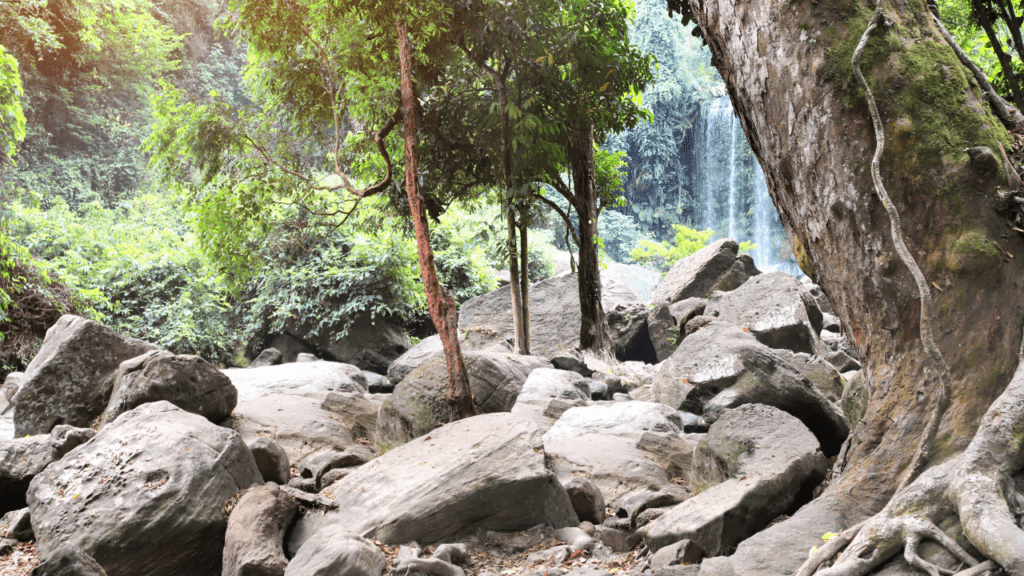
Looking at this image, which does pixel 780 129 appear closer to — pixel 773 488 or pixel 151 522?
pixel 773 488

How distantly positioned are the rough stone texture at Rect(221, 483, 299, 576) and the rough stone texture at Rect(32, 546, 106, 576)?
614mm

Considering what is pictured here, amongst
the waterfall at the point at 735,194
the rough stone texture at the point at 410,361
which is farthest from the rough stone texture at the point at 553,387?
the waterfall at the point at 735,194

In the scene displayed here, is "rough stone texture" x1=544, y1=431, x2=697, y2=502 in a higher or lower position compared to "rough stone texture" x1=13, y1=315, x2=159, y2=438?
lower

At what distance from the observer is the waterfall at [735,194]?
29.8 meters

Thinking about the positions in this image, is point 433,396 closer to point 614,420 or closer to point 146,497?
point 614,420

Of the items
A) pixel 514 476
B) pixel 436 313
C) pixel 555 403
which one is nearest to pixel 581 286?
pixel 555 403

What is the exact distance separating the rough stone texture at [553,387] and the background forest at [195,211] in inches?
109

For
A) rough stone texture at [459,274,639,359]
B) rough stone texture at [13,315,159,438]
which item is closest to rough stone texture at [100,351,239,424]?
rough stone texture at [13,315,159,438]

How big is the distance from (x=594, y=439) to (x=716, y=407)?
1.46 meters

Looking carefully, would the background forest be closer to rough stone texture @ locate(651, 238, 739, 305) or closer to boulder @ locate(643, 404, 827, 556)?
rough stone texture @ locate(651, 238, 739, 305)

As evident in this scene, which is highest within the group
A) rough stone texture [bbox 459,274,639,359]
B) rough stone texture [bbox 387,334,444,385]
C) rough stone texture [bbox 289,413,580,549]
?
rough stone texture [bbox 289,413,580,549]

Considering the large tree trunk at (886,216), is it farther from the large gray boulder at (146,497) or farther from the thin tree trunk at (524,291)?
the thin tree trunk at (524,291)

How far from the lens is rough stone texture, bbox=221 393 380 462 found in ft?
19.5

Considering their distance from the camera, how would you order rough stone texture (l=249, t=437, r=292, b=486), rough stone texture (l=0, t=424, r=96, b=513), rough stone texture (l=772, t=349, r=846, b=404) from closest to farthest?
1. rough stone texture (l=0, t=424, r=96, b=513)
2. rough stone texture (l=249, t=437, r=292, b=486)
3. rough stone texture (l=772, t=349, r=846, b=404)
